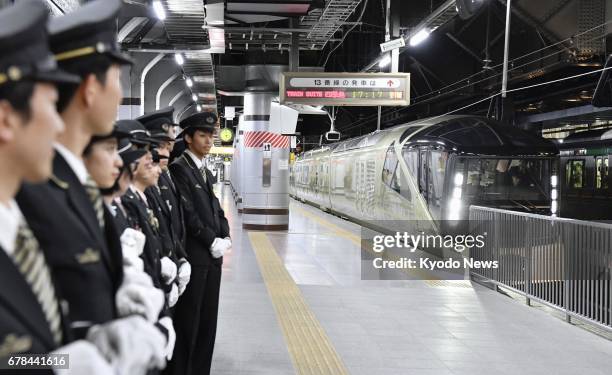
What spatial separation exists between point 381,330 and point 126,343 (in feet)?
15.2

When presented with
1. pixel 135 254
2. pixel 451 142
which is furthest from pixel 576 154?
pixel 135 254

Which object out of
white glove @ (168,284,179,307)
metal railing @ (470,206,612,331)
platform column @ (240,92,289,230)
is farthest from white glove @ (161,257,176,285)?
platform column @ (240,92,289,230)

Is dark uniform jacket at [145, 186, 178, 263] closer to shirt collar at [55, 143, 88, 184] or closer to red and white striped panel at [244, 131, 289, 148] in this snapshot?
shirt collar at [55, 143, 88, 184]

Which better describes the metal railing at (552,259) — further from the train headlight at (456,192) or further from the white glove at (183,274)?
the white glove at (183,274)

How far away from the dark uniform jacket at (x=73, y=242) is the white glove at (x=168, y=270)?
1351 mm

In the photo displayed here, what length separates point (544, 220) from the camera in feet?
22.8

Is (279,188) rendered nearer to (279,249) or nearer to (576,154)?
(279,249)

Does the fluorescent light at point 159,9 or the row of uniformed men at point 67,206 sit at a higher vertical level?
the fluorescent light at point 159,9

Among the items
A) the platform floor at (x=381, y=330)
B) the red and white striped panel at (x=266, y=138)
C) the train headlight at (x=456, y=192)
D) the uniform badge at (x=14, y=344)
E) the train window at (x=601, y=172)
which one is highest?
the red and white striped panel at (x=266, y=138)

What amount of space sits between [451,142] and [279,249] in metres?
3.47

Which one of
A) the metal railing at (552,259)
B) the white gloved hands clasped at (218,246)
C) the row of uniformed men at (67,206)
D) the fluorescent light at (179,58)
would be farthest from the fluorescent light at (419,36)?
the row of uniformed men at (67,206)

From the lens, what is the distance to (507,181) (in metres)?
10.2

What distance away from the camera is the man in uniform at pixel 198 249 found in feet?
12.6

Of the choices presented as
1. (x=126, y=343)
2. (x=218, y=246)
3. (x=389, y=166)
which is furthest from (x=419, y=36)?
(x=126, y=343)
